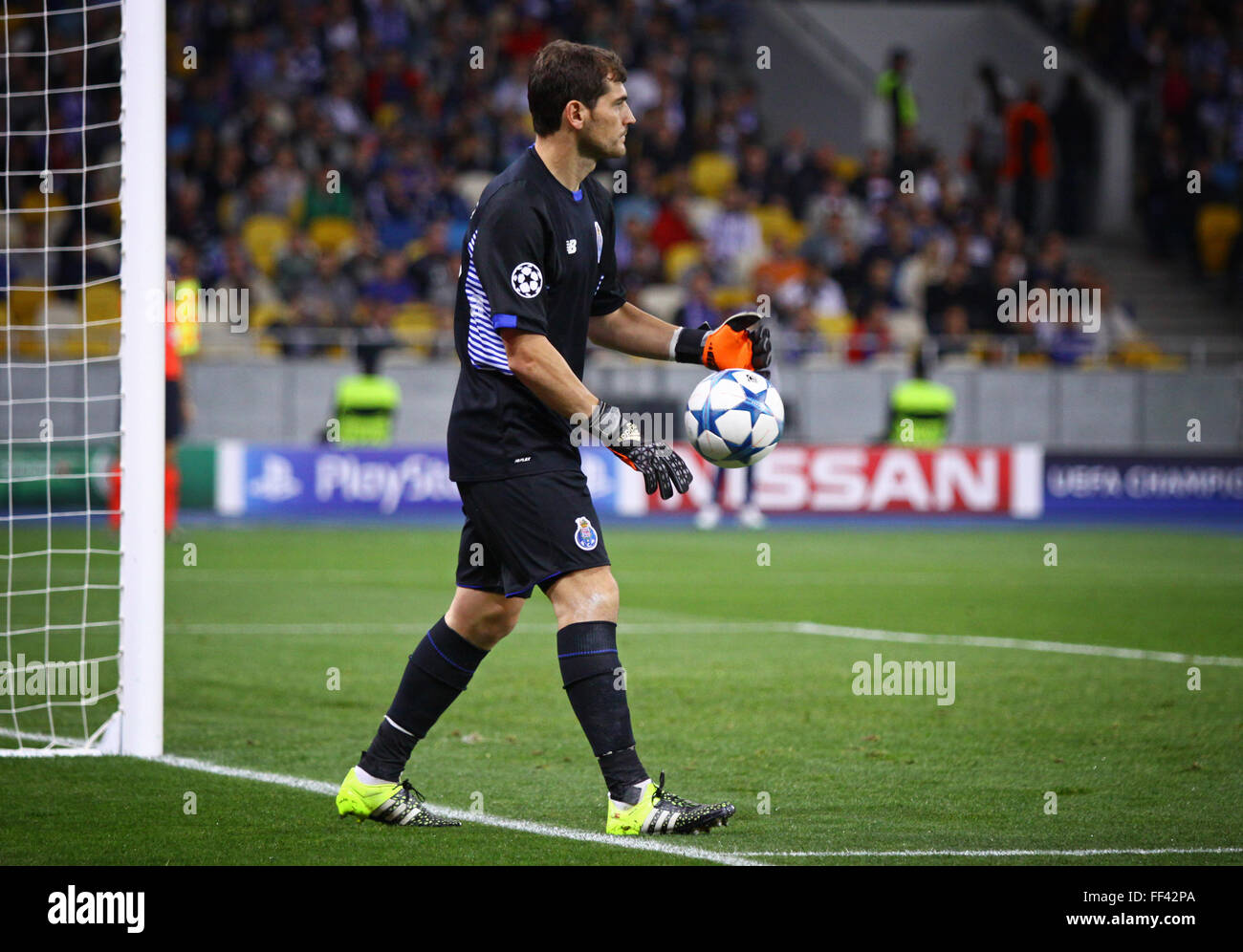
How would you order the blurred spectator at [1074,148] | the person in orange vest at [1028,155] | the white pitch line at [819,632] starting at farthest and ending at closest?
the blurred spectator at [1074,148] → the person in orange vest at [1028,155] → the white pitch line at [819,632]

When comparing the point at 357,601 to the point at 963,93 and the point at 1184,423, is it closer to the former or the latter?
the point at 1184,423

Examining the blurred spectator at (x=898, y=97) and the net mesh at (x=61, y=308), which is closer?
the net mesh at (x=61, y=308)

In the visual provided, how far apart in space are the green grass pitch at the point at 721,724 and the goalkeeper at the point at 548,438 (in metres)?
0.26

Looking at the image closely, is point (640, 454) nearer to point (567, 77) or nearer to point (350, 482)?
point (567, 77)

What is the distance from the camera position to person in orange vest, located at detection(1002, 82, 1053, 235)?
25344 mm

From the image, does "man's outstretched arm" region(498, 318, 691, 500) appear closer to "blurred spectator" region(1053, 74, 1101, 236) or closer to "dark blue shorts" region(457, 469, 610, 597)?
"dark blue shorts" region(457, 469, 610, 597)

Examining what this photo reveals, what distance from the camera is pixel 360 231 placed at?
22078 millimetres

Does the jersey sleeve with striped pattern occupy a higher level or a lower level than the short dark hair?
lower

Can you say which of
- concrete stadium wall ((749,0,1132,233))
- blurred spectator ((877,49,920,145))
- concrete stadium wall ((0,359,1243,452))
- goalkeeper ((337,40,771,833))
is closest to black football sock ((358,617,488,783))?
goalkeeper ((337,40,771,833))

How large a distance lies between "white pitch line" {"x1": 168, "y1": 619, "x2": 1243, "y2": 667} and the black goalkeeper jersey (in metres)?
5.33

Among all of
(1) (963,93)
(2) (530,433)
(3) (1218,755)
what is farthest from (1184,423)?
(2) (530,433)

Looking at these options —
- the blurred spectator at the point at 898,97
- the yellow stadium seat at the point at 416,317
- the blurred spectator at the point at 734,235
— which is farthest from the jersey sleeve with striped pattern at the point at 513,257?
the blurred spectator at the point at 898,97

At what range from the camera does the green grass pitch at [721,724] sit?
5.21 meters

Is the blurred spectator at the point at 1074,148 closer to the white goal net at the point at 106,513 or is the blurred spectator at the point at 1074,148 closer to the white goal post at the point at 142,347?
the white goal net at the point at 106,513
